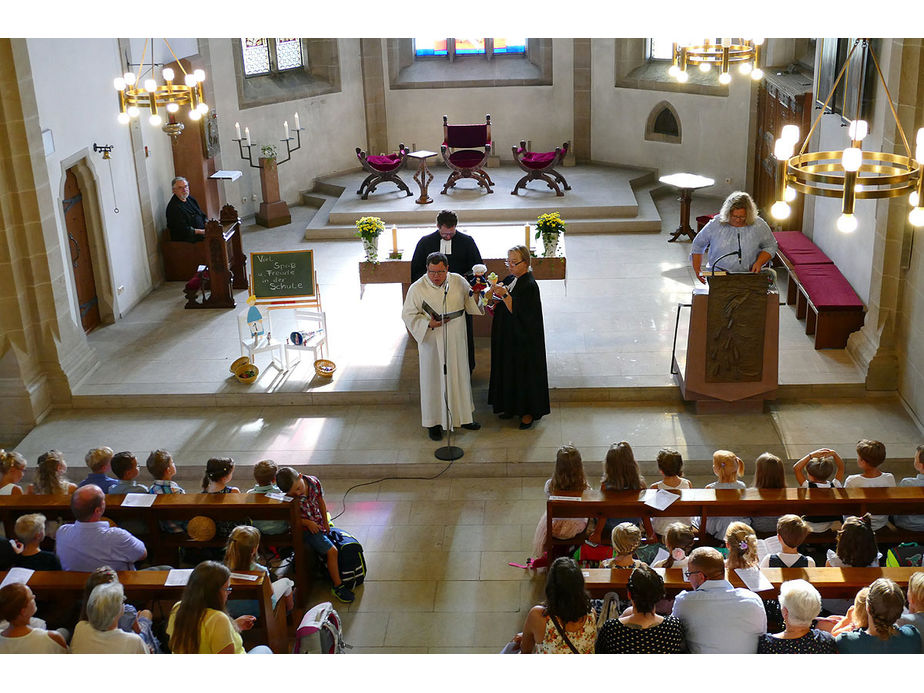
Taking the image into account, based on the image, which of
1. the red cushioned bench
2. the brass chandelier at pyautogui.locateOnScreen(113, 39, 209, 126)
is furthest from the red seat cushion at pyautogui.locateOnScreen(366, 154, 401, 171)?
the red cushioned bench

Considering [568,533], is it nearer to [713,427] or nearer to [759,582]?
[759,582]

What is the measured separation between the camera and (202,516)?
658cm

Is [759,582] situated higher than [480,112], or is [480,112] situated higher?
[480,112]

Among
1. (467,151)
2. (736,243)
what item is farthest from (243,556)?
(467,151)

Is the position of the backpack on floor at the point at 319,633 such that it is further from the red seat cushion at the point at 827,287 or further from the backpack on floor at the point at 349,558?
the red seat cushion at the point at 827,287

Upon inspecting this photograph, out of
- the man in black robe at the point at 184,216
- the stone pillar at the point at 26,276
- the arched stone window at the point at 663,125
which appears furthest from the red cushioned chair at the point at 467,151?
the stone pillar at the point at 26,276

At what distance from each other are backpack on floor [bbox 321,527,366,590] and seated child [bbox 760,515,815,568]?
8.73 feet

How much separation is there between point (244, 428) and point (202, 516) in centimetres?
283

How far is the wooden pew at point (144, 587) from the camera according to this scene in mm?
5742

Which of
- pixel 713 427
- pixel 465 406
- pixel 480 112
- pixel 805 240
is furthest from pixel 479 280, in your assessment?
pixel 480 112

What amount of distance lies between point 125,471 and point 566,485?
283 cm

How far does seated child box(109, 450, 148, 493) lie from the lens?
21.8 ft

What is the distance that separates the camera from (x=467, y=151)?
51.8 ft

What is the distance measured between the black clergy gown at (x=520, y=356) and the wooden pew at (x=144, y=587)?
3.61m
